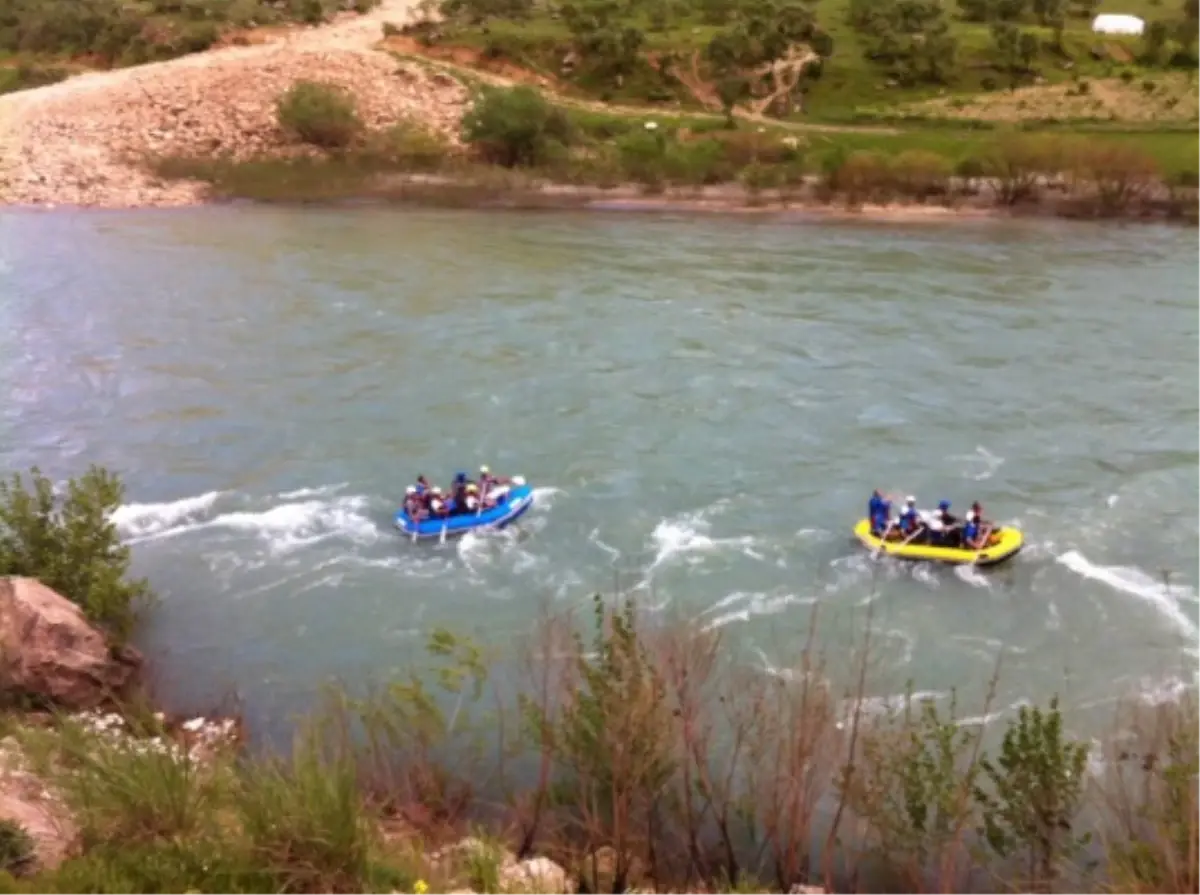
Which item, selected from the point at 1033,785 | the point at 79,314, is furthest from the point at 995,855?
the point at 79,314

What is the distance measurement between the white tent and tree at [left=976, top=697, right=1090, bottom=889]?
285 feet

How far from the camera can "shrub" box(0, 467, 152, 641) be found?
2434 centimetres

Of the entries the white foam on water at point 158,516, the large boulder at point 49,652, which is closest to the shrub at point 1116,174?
the white foam on water at point 158,516

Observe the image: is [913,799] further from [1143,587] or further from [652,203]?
[652,203]

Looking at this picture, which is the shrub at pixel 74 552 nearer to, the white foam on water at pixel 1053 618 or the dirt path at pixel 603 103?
the white foam on water at pixel 1053 618

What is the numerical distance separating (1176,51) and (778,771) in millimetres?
83135

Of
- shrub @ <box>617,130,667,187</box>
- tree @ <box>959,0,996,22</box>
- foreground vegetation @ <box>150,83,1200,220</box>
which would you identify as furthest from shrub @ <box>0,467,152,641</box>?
Answer: tree @ <box>959,0,996,22</box>

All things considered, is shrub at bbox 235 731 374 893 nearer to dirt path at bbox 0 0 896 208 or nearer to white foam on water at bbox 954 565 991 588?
white foam on water at bbox 954 565 991 588

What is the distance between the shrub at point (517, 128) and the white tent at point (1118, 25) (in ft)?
145

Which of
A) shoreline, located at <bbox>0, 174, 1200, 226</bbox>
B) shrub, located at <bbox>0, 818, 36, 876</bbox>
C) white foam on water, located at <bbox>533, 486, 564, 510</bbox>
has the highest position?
shoreline, located at <bbox>0, 174, 1200, 226</bbox>

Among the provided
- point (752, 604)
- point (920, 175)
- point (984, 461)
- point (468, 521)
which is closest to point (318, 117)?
point (920, 175)

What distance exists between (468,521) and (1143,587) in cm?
1557

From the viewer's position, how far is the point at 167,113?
78500mm

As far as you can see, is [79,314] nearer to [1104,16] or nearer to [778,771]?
[778,771]
